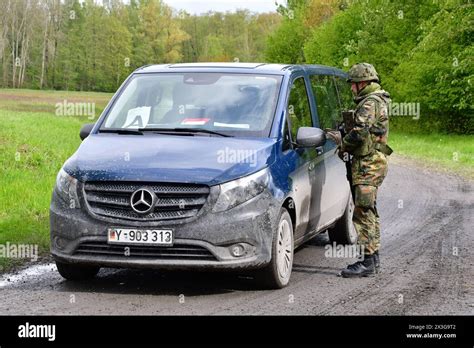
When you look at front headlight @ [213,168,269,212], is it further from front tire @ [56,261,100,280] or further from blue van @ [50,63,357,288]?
front tire @ [56,261,100,280]

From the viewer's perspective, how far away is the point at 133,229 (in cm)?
683

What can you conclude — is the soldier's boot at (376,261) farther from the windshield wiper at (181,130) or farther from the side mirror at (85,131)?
the side mirror at (85,131)

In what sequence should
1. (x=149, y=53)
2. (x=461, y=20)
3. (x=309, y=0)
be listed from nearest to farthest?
(x=461, y=20) < (x=309, y=0) < (x=149, y=53)

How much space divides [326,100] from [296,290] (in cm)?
301

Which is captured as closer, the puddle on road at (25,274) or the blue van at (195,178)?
the blue van at (195,178)

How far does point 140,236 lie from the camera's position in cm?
682

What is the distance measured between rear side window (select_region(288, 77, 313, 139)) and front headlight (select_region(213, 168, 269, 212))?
123cm

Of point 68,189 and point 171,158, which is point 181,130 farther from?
point 68,189

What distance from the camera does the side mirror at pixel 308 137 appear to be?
26.1 feet

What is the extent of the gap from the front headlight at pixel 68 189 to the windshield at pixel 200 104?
973 mm

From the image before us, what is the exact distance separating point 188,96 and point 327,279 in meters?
2.25

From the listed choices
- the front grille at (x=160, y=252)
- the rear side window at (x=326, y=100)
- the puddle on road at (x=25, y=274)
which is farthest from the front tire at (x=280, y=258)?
the puddle on road at (x=25, y=274)

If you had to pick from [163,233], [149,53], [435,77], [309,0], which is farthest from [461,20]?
[149,53]
